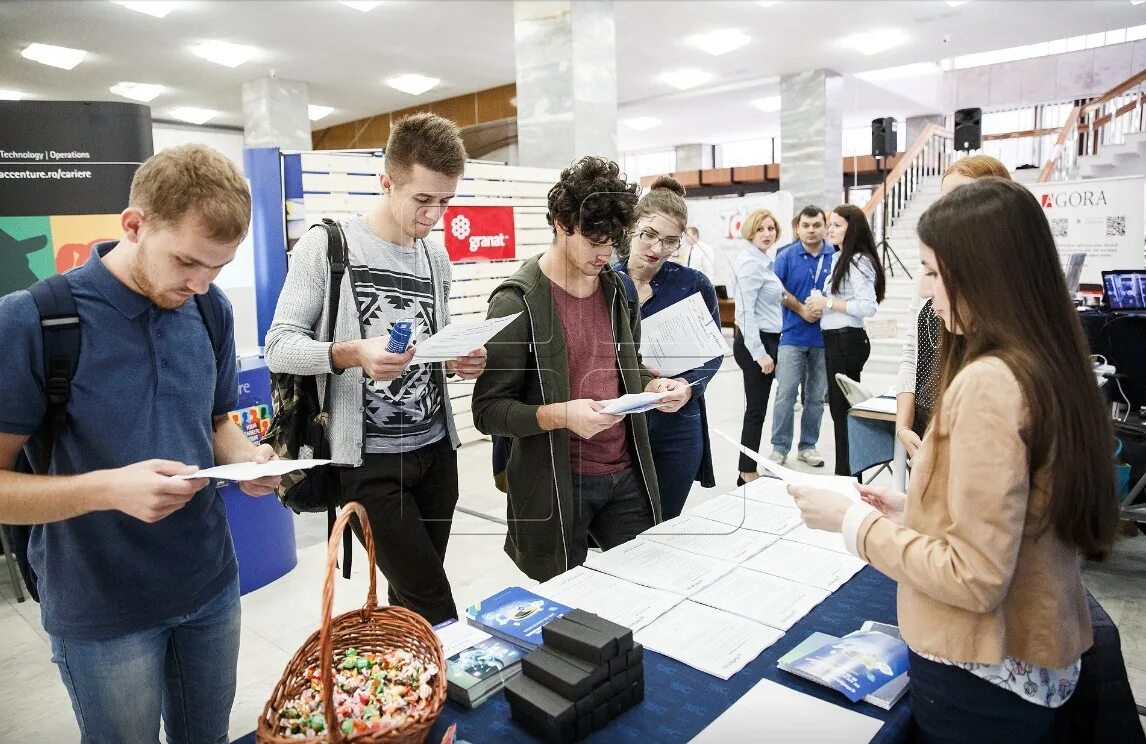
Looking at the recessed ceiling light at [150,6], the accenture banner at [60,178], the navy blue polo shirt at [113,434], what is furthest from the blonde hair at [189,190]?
the recessed ceiling light at [150,6]

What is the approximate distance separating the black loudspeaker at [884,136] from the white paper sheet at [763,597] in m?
12.3

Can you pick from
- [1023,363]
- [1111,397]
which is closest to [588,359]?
[1023,363]

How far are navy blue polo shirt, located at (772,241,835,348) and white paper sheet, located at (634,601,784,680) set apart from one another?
3.58m

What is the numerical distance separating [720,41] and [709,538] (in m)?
9.67

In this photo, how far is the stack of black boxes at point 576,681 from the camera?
1.15 m

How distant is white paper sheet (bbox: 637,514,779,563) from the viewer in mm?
1871

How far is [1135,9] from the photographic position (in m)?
10.0

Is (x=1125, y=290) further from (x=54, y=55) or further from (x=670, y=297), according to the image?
(x=54, y=55)

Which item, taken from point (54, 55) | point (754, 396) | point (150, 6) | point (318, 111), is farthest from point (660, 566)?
point (318, 111)

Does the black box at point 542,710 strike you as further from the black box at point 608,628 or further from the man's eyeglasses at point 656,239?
the man's eyeglasses at point 656,239

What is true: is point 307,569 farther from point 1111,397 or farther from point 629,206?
point 1111,397

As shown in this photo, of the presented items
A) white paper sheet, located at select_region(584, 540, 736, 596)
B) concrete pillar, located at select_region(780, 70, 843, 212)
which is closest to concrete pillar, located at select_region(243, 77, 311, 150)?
concrete pillar, located at select_region(780, 70, 843, 212)

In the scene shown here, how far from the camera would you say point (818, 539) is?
1.92 metres

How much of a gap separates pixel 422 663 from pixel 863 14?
33.3 ft
